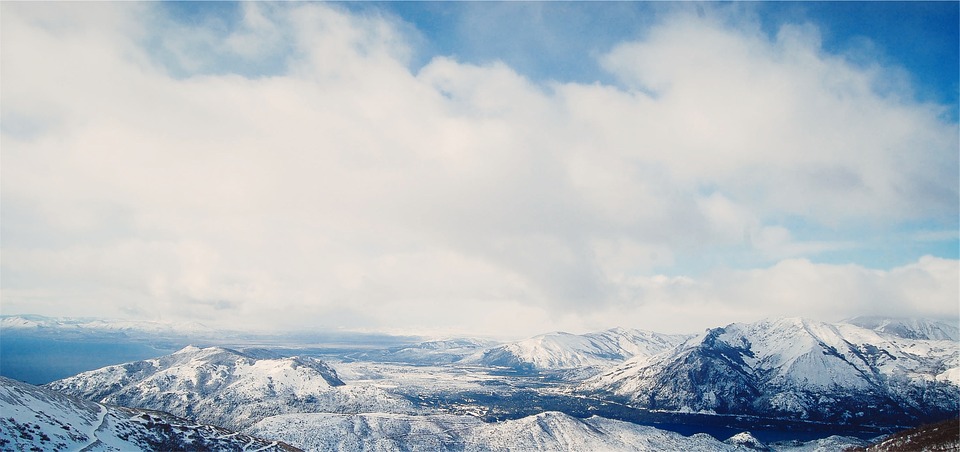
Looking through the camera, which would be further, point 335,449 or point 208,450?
point 335,449

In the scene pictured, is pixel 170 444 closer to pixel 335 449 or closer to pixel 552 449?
pixel 335 449

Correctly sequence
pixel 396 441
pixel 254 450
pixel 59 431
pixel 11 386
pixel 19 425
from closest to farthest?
pixel 19 425 < pixel 59 431 < pixel 11 386 < pixel 254 450 < pixel 396 441

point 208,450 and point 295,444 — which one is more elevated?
point 208,450

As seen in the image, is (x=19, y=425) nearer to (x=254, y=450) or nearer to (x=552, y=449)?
(x=254, y=450)

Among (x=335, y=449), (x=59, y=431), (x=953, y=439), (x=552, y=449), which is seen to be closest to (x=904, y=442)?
(x=953, y=439)

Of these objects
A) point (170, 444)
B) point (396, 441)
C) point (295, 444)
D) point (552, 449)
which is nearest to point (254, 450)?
point (170, 444)

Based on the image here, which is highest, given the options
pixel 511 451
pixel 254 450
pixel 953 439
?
pixel 953 439

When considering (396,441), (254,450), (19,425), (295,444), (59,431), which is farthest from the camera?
(396,441)
